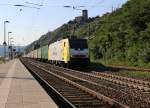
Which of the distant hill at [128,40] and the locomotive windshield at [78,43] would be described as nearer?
the locomotive windshield at [78,43]

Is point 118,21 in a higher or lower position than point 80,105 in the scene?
higher

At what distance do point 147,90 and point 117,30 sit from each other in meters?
41.9

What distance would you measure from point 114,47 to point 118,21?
6.14 meters


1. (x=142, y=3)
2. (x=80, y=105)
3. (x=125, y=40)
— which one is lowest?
(x=80, y=105)

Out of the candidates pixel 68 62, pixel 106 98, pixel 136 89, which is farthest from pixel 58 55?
pixel 106 98

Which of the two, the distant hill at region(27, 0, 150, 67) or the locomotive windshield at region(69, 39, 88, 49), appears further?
the distant hill at region(27, 0, 150, 67)

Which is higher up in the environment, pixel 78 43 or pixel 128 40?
pixel 128 40

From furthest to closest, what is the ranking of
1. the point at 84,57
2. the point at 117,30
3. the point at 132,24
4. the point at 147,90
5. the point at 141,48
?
1. the point at 117,30
2. the point at 132,24
3. the point at 141,48
4. the point at 84,57
5. the point at 147,90

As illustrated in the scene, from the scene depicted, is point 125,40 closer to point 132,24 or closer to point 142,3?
point 132,24

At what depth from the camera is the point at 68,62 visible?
142ft

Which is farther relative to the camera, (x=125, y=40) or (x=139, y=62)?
(x=125, y=40)

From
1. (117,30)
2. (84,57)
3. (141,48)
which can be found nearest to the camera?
(84,57)

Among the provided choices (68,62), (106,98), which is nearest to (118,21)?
(68,62)

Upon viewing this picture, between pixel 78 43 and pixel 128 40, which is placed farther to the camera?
pixel 128 40
